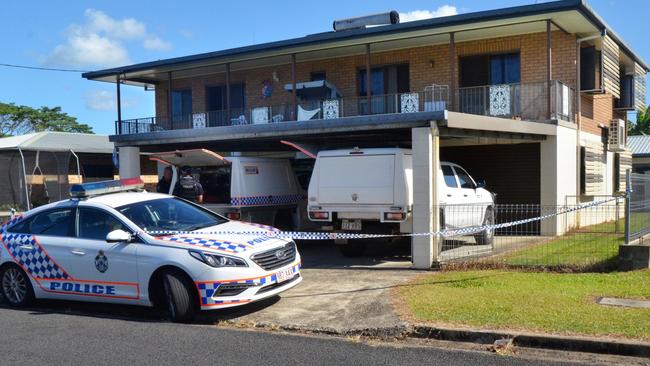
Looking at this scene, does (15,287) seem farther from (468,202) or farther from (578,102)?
(578,102)

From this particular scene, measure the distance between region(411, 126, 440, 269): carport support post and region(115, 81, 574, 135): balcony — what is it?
4468 millimetres

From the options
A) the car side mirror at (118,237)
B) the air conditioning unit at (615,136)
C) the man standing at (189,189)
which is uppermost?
the air conditioning unit at (615,136)

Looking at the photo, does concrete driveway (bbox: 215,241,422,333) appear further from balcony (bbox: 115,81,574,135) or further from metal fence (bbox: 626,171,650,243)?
balcony (bbox: 115,81,574,135)

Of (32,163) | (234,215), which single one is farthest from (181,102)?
(234,215)

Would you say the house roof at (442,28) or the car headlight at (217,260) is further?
the house roof at (442,28)

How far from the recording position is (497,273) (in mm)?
9562

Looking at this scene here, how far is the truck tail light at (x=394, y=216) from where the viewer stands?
10.8 m

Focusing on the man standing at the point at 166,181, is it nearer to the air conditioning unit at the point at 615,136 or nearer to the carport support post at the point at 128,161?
the carport support post at the point at 128,161

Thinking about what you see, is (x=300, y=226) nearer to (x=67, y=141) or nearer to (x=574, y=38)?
(x=574, y=38)

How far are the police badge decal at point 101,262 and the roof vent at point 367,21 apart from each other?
1294 centimetres

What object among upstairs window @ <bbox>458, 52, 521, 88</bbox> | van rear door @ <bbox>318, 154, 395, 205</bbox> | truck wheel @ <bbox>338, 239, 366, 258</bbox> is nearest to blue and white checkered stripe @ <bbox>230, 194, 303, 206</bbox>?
van rear door @ <bbox>318, 154, 395, 205</bbox>

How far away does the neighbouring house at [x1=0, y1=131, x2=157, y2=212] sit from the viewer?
21.5m

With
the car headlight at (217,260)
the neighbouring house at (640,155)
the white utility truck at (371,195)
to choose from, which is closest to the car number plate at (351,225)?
the white utility truck at (371,195)

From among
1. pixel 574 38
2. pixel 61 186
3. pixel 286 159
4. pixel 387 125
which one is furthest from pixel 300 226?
pixel 61 186
